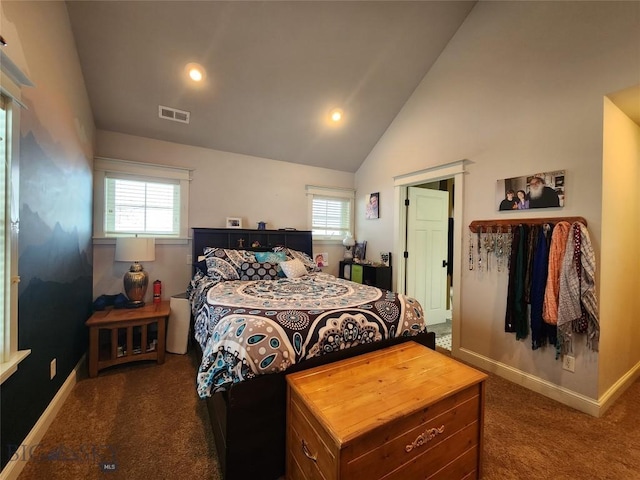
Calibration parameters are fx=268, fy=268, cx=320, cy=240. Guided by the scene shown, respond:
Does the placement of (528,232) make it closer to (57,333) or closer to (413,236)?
(413,236)

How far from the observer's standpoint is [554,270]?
2123 millimetres

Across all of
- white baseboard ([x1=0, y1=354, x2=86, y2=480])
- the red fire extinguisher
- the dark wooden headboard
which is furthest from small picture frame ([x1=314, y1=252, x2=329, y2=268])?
white baseboard ([x1=0, y1=354, x2=86, y2=480])

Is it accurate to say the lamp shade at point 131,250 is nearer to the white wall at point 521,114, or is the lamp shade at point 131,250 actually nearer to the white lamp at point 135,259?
the white lamp at point 135,259

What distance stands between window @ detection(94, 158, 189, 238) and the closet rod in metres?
3.34

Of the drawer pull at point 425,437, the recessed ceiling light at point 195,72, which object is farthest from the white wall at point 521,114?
the recessed ceiling light at point 195,72

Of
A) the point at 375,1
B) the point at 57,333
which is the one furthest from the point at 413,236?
the point at 57,333

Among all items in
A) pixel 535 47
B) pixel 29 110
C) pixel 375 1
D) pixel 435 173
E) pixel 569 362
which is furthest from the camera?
pixel 435 173

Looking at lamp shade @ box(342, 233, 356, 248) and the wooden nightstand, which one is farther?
lamp shade @ box(342, 233, 356, 248)

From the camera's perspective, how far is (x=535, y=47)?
2.29 meters

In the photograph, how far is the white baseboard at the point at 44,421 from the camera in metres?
1.34

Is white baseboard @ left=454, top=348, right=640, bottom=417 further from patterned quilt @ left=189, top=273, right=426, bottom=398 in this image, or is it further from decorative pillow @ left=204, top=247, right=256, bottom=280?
decorative pillow @ left=204, top=247, right=256, bottom=280

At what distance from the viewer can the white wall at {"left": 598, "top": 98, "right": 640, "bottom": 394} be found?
6.57 feet

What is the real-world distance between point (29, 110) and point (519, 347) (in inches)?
155

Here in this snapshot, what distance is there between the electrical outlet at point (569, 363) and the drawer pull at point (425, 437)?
1.55 meters
